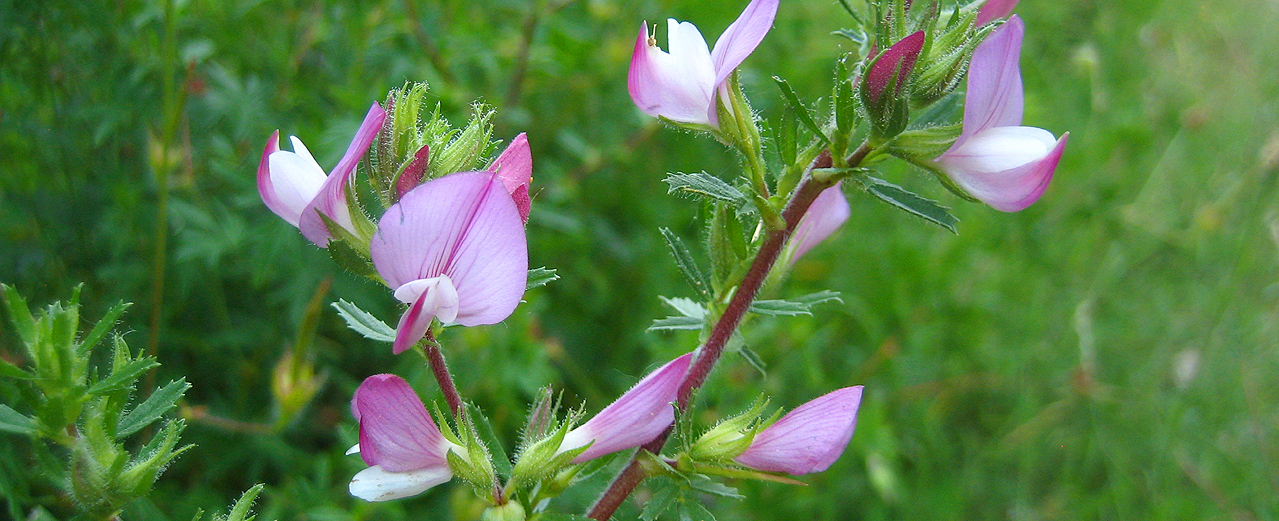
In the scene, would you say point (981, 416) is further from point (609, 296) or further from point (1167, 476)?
point (609, 296)

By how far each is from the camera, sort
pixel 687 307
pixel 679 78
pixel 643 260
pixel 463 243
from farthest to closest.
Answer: pixel 643 260
pixel 687 307
pixel 679 78
pixel 463 243

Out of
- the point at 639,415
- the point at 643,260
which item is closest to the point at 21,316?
the point at 639,415

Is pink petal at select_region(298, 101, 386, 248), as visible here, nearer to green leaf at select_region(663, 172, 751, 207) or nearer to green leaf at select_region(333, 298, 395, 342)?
green leaf at select_region(333, 298, 395, 342)

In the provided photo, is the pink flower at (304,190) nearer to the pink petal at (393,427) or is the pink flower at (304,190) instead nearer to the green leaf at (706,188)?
the pink petal at (393,427)

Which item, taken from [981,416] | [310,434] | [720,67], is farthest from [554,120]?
[720,67]

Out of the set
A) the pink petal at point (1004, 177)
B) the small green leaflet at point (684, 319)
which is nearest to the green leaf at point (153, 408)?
the small green leaflet at point (684, 319)

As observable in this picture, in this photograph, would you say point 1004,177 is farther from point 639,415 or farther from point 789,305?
point 639,415

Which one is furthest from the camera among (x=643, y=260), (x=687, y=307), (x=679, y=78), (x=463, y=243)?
(x=643, y=260)
